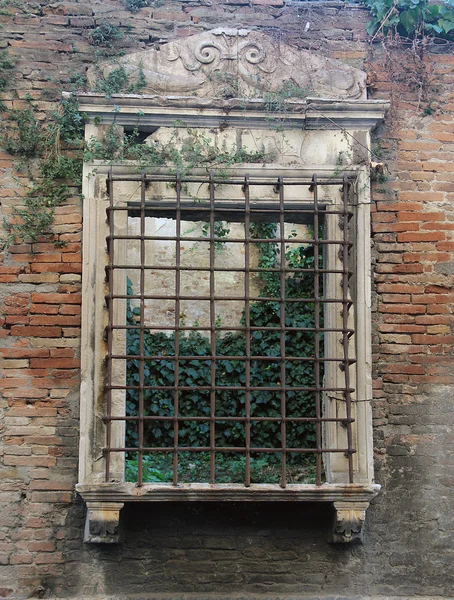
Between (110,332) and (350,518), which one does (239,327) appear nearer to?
(110,332)

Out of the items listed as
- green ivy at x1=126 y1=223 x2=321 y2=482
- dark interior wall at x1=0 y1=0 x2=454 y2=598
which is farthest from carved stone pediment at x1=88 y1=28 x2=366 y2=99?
green ivy at x1=126 y1=223 x2=321 y2=482

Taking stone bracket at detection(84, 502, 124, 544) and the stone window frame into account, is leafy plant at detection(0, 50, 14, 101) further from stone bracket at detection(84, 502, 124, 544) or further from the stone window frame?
stone bracket at detection(84, 502, 124, 544)

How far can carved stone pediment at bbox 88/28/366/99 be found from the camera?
398cm

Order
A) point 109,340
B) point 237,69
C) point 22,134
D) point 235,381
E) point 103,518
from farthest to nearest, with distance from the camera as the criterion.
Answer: point 235,381, point 237,69, point 22,134, point 109,340, point 103,518

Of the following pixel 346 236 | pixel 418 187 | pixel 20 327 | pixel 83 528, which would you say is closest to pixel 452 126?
pixel 418 187

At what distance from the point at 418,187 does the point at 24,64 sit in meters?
2.48

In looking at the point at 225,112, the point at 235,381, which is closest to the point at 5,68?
the point at 225,112

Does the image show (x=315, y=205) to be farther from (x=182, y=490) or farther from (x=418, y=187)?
(x=182, y=490)

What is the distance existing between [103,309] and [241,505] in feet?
4.47

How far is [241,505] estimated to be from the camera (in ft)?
12.5

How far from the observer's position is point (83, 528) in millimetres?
3709

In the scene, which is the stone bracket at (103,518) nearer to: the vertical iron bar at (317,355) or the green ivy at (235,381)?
the vertical iron bar at (317,355)

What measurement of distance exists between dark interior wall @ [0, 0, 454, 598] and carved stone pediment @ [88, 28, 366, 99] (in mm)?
211

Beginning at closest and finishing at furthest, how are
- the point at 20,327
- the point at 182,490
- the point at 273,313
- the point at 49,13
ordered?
1. the point at 182,490
2. the point at 20,327
3. the point at 49,13
4. the point at 273,313
